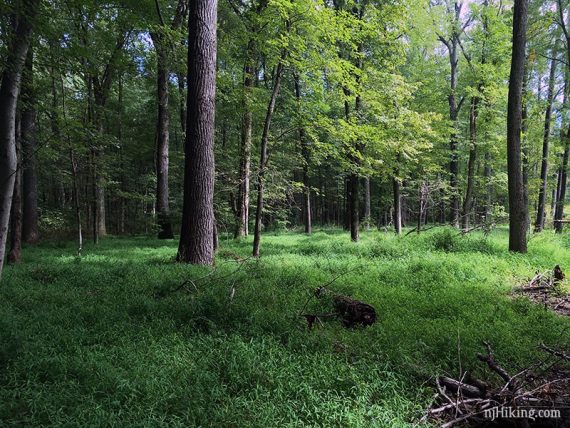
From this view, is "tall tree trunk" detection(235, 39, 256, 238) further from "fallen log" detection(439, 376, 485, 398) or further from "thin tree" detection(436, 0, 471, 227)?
"thin tree" detection(436, 0, 471, 227)

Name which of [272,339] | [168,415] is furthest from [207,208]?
[168,415]

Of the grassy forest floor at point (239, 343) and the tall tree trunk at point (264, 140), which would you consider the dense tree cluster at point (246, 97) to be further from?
the grassy forest floor at point (239, 343)

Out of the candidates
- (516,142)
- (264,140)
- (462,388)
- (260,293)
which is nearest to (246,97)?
(264,140)

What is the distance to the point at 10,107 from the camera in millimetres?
4422

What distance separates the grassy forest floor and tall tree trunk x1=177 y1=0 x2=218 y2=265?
0.92 m

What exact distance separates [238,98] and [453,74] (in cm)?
1781

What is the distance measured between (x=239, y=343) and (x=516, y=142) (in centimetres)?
983

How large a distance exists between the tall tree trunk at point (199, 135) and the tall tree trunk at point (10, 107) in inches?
139

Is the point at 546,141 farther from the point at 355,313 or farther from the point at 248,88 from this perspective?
the point at 355,313

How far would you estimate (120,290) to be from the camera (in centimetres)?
610

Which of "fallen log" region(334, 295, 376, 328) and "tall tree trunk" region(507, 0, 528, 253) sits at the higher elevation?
"tall tree trunk" region(507, 0, 528, 253)

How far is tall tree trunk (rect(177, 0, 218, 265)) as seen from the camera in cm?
774

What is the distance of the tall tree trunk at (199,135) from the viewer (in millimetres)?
7742

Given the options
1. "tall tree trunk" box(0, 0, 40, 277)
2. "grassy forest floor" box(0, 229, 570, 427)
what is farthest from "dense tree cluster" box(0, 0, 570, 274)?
"grassy forest floor" box(0, 229, 570, 427)
